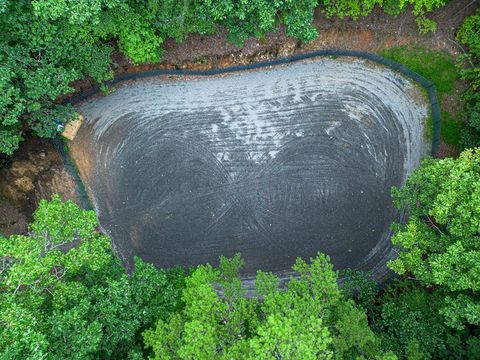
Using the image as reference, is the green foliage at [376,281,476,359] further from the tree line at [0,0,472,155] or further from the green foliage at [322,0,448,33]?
the green foliage at [322,0,448,33]

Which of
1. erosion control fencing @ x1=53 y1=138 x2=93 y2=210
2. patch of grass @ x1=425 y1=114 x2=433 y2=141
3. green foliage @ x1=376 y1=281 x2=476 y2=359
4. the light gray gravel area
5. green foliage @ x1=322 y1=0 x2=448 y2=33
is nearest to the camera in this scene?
Answer: green foliage @ x1=376 y1=281 x2=476 y2=359

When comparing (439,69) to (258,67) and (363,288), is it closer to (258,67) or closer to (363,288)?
(258,67)

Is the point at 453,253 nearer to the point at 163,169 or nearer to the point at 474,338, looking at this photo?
the point at 474,338

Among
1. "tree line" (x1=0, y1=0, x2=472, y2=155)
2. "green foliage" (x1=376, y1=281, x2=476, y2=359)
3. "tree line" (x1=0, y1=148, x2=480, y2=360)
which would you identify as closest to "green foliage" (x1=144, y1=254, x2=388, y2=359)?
"tree line" (x1=0, y1=148, x2=480, y2=360)

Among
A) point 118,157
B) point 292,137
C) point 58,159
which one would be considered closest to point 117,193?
point 118,157

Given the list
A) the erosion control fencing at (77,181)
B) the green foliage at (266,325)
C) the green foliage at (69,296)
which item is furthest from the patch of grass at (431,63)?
the erosion control fencing at (77,181)

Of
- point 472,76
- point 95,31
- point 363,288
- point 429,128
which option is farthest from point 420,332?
point 95,31
